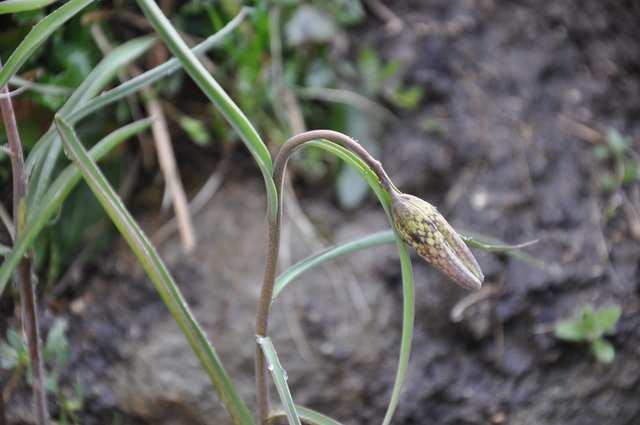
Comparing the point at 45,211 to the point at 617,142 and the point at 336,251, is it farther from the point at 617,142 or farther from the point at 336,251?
the point at 617,142

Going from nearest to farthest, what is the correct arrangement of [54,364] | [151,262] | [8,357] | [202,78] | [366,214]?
1. [202,78]
2. [151,262]
3. [8,357]
4. [54,364]
5. [366,214]

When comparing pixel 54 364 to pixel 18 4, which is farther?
pixel 54 364

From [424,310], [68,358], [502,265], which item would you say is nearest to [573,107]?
[502,265]

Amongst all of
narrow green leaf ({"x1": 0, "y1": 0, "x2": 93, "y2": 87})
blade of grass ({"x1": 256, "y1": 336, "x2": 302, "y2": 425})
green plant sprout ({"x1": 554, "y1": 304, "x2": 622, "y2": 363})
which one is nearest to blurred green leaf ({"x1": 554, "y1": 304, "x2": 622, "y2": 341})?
green plant sprout ({"x1": 554, "y1": 304, "x2": 622, "y2": 363})

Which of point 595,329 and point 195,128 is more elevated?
point 195,128

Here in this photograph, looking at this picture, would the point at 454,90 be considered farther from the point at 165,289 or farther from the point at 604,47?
the point at 165,289

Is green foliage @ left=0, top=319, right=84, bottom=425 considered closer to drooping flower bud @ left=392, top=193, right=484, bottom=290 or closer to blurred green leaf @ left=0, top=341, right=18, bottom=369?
blurred green leaf @ left=0, top=341, right=18, bottom=369

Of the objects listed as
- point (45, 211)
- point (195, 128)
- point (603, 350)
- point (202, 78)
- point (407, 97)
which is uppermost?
point (202, 78)

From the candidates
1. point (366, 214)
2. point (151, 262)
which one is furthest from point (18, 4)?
point (366, 214)
